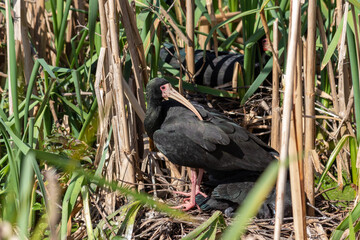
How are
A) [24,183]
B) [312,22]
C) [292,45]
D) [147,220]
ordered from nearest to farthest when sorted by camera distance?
1. [24,183]
2. [292,45]
3. [312,22]
4. [147,220]

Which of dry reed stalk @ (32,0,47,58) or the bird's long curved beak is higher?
dry reed stalk @ (32,0,47,58)

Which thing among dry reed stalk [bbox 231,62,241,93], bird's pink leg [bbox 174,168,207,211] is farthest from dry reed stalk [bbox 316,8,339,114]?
bird's pink leg [bbox 174,168,207,211]

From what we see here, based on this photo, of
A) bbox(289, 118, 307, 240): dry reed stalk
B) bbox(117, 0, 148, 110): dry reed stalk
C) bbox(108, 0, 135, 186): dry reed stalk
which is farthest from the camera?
bbox(117, 0, 148, 110): dry reed stalk

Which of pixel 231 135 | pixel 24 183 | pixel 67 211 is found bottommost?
pixel 67 211

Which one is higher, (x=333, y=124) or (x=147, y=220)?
(x=333, y=124)

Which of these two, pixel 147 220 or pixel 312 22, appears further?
pixel 147 220

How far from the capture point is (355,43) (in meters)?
2.70

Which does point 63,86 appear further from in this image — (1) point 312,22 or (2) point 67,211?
(1) point 312,22

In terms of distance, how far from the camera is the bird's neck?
10.7ft

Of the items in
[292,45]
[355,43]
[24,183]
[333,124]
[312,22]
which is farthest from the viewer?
[333,124]

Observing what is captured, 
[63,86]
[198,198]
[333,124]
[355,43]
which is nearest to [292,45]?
[355,43]

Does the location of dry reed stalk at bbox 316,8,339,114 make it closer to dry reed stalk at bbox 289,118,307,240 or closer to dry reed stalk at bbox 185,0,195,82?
dry reed stalk at bbox 185,0,195,82

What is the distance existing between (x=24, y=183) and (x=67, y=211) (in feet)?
A: 4.95

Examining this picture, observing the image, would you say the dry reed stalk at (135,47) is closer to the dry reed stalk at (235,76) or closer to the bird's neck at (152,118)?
the bird's neck at (152,118)
